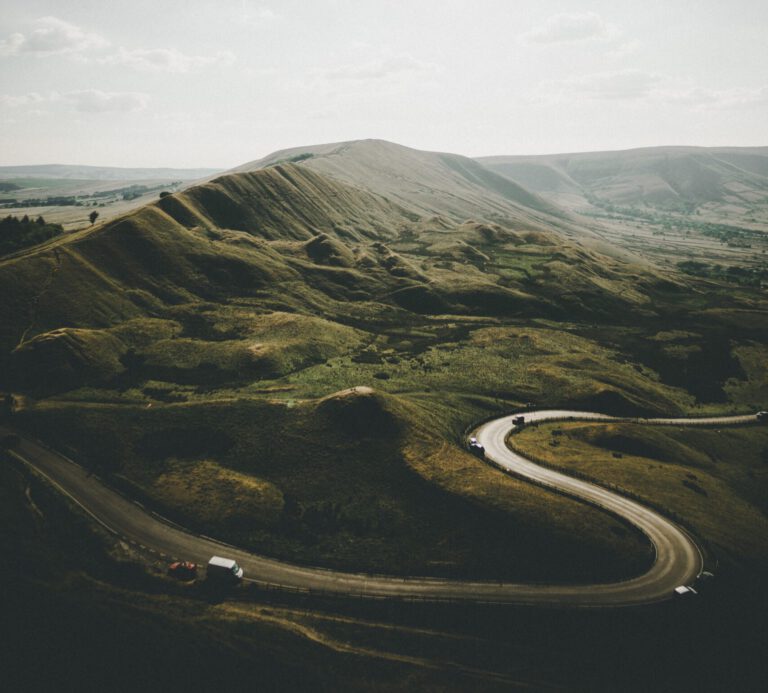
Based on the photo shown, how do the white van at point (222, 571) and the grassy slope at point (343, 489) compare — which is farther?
the grassy slope at point (343, 489)

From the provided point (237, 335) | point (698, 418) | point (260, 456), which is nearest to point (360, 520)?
point (260, 456)

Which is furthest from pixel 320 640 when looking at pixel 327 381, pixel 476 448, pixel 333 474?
pixel 327 381

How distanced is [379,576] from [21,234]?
170 meters

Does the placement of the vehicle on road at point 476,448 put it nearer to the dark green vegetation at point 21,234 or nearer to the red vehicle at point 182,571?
the red vehicle at point 182,571

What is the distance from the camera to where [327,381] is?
4242 inches

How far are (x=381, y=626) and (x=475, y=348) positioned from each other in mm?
100341

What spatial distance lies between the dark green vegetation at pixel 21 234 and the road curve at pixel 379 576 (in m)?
104

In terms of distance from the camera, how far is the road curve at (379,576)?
172ft

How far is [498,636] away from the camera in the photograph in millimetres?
48406

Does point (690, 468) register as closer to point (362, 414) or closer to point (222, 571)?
point (362, 414)

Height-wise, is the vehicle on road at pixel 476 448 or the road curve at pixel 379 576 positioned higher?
the vehicle on road at pixel 476 448

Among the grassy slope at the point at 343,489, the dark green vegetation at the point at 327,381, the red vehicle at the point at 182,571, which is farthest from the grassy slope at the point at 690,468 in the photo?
the red vehicle at the point at 182,571

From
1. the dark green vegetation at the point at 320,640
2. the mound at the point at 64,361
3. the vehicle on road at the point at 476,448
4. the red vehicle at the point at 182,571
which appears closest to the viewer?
the dark green vegetation at the point at 320,640

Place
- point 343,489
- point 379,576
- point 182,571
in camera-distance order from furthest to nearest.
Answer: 1. point 343,489
2. point 379,576
3. point 182,571
